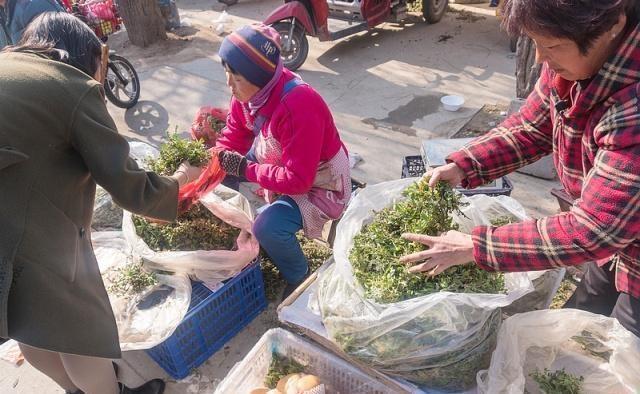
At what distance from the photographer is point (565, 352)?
1.78 metres

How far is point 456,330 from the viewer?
5.22 feet

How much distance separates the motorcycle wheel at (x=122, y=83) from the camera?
192 inches

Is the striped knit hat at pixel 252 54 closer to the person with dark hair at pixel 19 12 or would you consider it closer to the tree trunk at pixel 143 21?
the person with dark hair at pixel 19 12

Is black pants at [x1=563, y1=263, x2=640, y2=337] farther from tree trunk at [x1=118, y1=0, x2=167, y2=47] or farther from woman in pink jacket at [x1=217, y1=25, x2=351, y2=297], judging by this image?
tree trunk at [x1=118, y1=0, x2=167, y2=47]

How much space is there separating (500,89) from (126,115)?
13.4 ft

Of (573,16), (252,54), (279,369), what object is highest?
(573,16)

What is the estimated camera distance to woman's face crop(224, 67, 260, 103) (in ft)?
7.25

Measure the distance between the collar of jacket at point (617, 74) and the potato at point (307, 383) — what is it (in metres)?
1.38

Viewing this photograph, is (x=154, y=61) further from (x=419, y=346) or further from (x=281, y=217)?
(x=419, y=346)

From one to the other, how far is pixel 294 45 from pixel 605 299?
4.69 meters

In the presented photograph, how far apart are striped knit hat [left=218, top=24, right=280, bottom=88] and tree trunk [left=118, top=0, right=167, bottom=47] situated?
17.2 ft

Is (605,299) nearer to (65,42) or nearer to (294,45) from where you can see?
(65,42)

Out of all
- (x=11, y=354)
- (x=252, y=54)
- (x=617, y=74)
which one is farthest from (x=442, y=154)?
(x=11, y=354)

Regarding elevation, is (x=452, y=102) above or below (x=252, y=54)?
below
